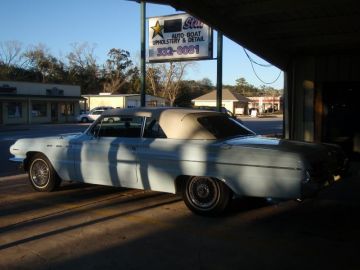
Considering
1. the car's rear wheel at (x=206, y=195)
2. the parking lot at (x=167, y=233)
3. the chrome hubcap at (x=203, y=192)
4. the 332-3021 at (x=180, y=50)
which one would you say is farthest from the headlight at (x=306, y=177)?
the 332-3021 at (x=180, y=50)

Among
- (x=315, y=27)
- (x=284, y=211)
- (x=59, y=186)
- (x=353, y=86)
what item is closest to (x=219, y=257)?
(x=284, y=211)

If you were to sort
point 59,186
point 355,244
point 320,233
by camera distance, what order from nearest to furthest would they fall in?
point 355,244 < point 320,233 < point 59,186

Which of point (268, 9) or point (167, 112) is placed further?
point (268, 9)

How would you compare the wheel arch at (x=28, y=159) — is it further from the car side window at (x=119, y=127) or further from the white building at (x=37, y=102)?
the white building at (x=37, y=102)

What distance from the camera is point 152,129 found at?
7.50m

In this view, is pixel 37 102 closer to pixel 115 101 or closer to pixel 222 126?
→ pixel 115 101

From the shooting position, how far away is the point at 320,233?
6.03 meters

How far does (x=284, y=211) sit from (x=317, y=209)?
0.55 metres

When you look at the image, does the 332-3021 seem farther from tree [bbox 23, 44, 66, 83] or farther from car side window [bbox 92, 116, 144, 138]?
tree [bbox 23, 44, 66, 83]

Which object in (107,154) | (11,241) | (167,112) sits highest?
(167,112)

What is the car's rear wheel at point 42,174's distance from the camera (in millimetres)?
8609

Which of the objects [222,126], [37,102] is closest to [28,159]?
[222,126]

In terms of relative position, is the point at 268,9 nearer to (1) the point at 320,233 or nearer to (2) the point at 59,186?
(1) the point at 320,233

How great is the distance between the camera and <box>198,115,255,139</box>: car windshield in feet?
23.9
